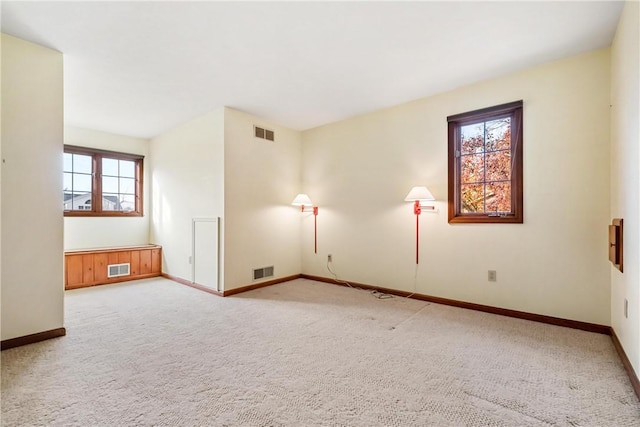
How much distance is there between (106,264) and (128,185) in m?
1.60

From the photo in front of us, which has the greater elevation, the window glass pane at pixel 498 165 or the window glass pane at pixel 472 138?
the window glass pane at pixel 472 138

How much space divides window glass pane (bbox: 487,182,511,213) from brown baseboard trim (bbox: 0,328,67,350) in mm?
4463

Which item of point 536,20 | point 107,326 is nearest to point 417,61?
point 536,20

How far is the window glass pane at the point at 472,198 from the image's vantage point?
3.44 metres

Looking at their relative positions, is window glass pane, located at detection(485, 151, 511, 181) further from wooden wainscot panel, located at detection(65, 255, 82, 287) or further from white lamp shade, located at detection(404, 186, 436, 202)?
wooden wainscot panel, located at detection(65, 255, 82, 287)

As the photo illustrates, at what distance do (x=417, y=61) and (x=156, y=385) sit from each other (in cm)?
343

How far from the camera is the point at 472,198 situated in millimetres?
3508

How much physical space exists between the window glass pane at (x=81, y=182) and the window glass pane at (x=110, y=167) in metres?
0.26

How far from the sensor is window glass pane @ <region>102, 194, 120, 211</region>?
206 inches

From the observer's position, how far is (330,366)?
7.00ft

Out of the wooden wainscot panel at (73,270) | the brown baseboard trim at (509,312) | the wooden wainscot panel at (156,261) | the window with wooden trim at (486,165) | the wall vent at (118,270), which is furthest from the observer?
the wooden wainscot panel at (156,261)

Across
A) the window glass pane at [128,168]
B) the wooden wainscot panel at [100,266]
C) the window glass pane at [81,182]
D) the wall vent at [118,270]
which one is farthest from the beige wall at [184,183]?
the window glass pane at [81,182]

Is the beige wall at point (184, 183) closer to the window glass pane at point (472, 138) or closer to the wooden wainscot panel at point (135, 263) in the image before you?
the wooden wainscot panel at point (135, 263)

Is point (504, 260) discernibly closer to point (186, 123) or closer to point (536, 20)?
point (536, 20)
